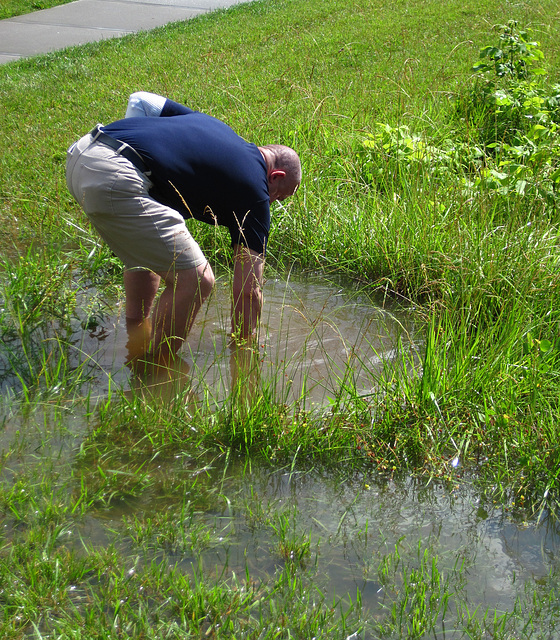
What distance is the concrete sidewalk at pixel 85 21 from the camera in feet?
32.4

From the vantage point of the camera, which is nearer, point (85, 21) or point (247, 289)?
point (247, 289)

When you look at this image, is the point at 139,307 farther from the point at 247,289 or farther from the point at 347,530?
the point at 347,530

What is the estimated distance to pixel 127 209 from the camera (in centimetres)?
316

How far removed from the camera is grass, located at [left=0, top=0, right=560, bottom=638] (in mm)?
2229

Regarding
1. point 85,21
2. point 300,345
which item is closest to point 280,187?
point 300,345

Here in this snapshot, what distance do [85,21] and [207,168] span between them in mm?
9228

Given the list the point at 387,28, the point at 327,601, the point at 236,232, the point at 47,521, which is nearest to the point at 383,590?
→ the point at 327,601

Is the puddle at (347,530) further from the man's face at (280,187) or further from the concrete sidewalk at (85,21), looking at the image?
the concrete sidewalk at (85,21)

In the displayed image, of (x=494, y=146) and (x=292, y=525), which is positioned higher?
(x=494, y=146)

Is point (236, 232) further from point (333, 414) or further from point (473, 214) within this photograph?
point (473, 214)

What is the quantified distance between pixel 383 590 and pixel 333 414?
0.88 meters

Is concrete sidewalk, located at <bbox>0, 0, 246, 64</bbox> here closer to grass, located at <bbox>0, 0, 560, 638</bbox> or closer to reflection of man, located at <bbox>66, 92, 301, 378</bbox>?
grass, located at <bbox>0, 0, 560, 638</bbox>

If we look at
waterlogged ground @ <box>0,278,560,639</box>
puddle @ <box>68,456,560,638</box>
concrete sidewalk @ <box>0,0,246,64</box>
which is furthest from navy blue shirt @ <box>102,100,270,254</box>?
concrete sidewalk @ <box>0,0,246,64</box>

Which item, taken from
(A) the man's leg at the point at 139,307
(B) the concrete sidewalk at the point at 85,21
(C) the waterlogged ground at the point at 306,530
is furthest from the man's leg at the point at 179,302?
(B) the concrete sidewalk at the point at 85,21
